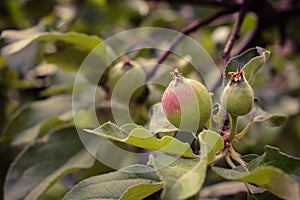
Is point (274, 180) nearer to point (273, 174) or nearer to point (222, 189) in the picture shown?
point (273, 174)

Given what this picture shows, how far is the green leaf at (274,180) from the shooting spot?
60 centimetres

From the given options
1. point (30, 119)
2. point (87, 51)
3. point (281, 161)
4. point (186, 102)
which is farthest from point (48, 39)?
point (281, 161)

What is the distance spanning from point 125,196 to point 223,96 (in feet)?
0.63

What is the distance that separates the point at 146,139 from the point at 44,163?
467 millimetres

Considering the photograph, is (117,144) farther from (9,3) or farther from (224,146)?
(9,3)

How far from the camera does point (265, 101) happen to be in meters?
1.85

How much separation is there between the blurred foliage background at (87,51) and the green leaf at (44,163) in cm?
4

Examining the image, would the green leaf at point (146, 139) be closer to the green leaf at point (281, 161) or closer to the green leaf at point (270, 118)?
the green leaf at point (281, 161)

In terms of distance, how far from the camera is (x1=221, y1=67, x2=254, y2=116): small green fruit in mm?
719

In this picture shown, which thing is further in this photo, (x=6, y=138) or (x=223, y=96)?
(x=6, y=138)

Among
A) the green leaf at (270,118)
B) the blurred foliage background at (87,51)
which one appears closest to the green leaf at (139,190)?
the green leaf at (270,118)

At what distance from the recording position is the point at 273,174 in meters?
0.61

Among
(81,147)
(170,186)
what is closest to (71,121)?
(81,147)

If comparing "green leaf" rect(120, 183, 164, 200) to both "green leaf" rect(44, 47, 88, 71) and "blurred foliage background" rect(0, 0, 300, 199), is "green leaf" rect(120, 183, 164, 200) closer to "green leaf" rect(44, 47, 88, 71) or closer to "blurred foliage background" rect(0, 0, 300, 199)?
"blurred foliage background" rect(0, 0, 300, 199)
